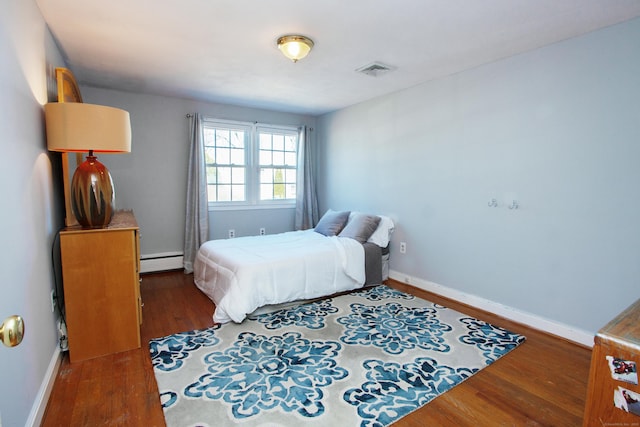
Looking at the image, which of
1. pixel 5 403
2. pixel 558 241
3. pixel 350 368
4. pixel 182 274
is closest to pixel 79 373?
pixel 5 403

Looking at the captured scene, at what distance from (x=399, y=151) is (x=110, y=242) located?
9.99 feet

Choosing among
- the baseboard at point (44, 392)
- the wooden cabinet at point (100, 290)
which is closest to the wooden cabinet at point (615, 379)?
the baseboard at point (44, 392)

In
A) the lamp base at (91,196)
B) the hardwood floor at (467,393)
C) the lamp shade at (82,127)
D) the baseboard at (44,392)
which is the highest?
the lamp shade at (82,127)

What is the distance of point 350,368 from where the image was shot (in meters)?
2.10

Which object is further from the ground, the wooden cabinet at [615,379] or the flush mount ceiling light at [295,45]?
the flush mount ceiling light at [295,45]

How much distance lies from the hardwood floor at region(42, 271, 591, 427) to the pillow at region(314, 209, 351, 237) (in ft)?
7.08

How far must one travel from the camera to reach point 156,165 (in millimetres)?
4195

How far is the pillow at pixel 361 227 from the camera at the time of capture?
3791mm

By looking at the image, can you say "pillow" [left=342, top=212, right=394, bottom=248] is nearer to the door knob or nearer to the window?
the window

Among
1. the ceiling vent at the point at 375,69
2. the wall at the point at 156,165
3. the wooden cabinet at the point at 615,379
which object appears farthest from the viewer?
the wall at the point at 156,165

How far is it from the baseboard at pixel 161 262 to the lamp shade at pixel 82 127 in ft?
7.87

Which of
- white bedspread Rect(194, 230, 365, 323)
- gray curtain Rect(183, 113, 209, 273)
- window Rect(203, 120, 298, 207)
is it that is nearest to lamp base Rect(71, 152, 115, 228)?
white bedspread Rect(194, 230, 365, 323)

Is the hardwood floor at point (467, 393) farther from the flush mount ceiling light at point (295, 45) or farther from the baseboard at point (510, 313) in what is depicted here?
the flush mount ceiling light at point (295, 45)

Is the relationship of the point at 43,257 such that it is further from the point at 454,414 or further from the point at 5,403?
the point at 454,414
